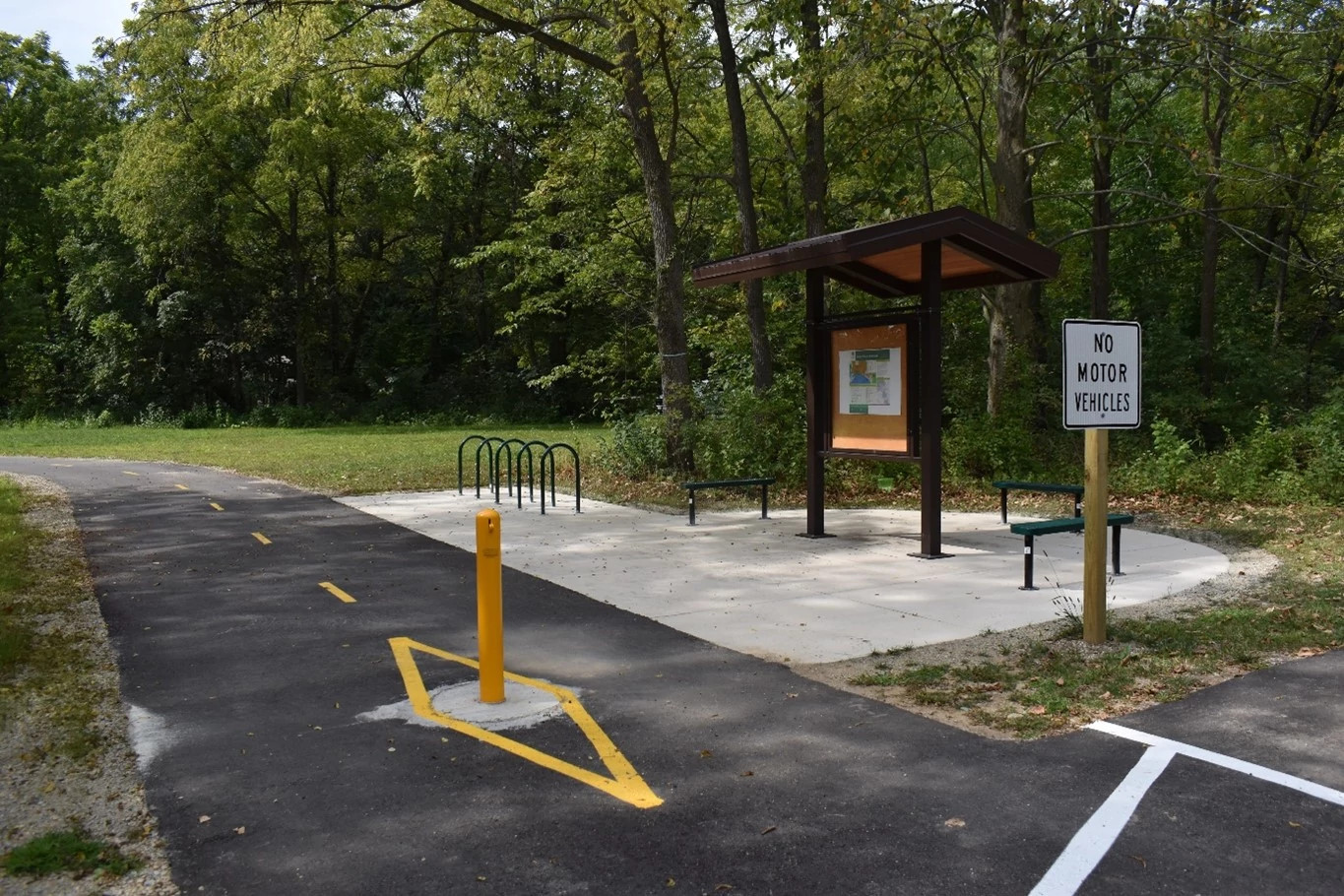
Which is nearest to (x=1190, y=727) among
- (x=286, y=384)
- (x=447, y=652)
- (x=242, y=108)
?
(x=447, y=652)

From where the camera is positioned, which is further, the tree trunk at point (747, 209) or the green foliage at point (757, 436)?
the tree trunk at point (747, 209)

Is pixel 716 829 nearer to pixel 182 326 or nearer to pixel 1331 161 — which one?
pixel 1331 161

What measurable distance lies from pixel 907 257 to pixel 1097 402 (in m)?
5.12

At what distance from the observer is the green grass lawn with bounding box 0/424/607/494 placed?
19250 mm

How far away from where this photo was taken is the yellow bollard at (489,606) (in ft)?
18.4

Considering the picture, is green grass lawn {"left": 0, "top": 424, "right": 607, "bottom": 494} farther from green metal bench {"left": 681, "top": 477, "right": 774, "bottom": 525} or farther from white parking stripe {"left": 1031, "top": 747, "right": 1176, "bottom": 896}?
white parking stripe {"left": 1031, "top": 747, "right": 1176, "bottom": 896}

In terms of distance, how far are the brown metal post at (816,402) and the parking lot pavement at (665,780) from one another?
453cm

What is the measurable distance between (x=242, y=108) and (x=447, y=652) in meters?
36.1

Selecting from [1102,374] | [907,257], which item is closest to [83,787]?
[1102,374]

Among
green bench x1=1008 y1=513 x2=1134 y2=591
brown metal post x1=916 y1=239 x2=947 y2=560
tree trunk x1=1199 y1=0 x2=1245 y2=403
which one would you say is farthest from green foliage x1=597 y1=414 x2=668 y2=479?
tree trunk x1=1199 y1=0 x2=1245 y2=403

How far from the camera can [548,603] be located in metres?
8.61

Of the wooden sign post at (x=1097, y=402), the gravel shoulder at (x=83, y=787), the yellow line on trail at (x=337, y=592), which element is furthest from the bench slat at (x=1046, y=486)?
the gravel shoulder at (x=83, y=787)

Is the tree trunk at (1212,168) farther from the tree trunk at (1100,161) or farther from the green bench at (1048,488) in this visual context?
the green bench at (1048,488)

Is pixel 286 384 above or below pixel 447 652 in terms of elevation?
above
